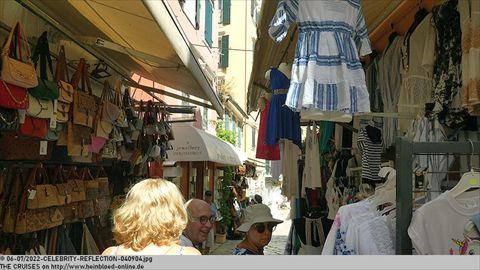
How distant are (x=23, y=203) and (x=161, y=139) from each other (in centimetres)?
342

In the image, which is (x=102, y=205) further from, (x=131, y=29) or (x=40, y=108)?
(x=40, y=108)

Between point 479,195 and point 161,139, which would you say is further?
point 161,139

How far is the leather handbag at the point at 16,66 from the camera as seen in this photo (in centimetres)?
310

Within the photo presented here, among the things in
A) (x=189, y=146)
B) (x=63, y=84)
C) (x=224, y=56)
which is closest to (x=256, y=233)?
(x=63, y=84)

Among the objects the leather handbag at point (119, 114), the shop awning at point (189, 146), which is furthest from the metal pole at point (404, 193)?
the shop awning at point (189, 146)

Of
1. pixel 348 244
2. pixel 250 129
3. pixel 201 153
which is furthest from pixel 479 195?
pixel 250 129

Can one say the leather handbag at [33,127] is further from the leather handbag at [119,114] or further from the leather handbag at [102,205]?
the leather handbag at [102,205]

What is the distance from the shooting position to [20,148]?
4219 millimetres

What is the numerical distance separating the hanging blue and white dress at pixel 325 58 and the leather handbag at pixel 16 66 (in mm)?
1679

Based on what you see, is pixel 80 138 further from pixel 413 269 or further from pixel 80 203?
pixel 413 269

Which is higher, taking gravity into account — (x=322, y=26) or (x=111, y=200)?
(x=322, y=26)

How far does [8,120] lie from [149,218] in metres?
1.69

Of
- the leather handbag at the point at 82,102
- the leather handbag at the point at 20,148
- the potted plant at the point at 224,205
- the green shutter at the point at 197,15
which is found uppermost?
the green shutter at the point at 197,15

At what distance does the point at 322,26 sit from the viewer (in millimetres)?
2883
